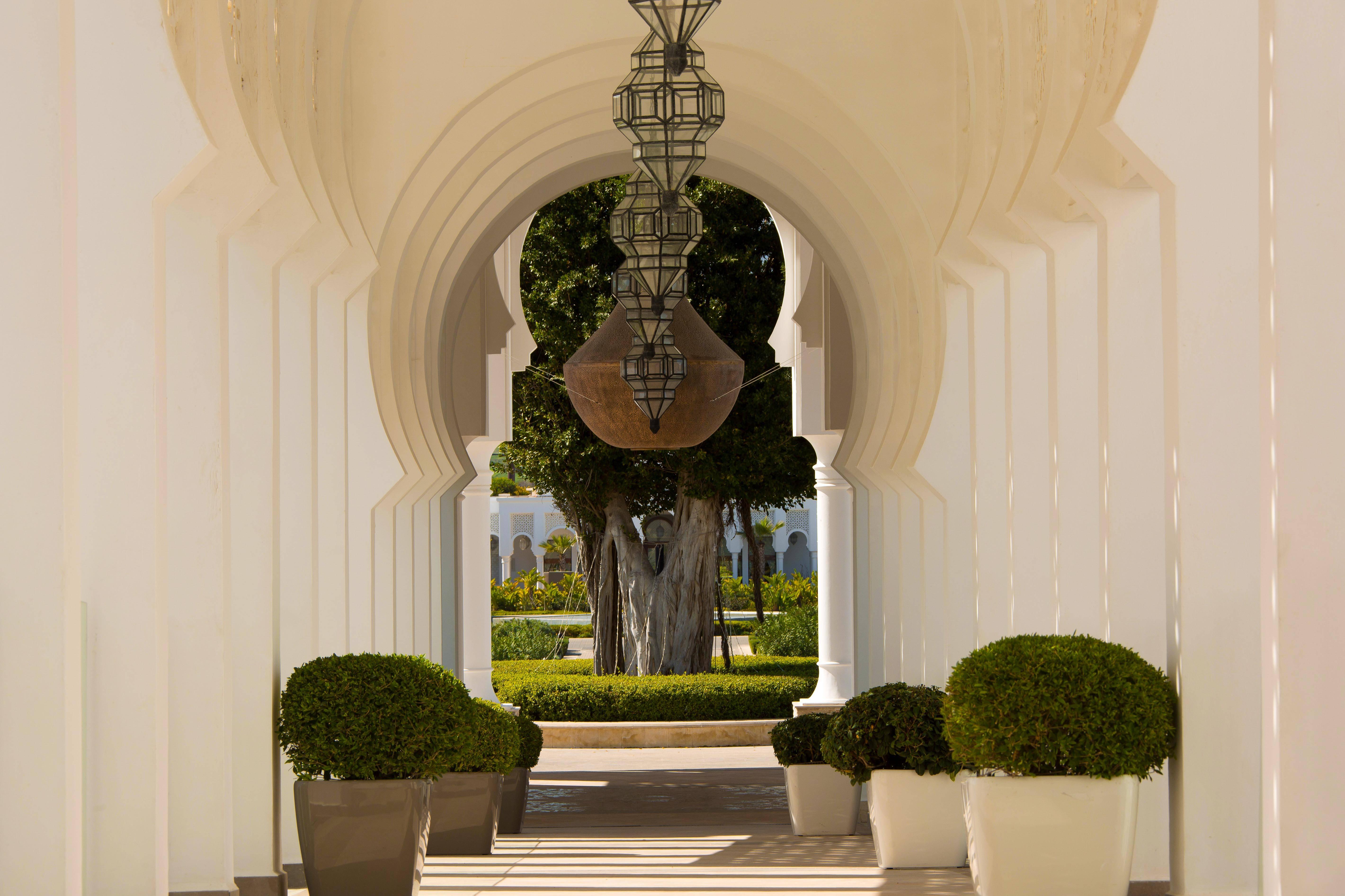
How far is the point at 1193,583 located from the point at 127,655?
400cm

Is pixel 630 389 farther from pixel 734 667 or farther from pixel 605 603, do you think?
pixel 605 603

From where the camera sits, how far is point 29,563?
147 inches

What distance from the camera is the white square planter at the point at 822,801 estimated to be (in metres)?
8.95

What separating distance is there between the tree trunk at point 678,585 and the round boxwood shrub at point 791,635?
311 cm

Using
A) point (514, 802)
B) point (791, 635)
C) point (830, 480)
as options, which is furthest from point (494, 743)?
point (791, 635)

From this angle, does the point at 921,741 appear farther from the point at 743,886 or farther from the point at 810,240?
the point at 810,240

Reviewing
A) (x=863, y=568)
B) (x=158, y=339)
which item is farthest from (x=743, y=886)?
(x=863, y=568)

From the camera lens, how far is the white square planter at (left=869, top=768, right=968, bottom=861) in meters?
7.09

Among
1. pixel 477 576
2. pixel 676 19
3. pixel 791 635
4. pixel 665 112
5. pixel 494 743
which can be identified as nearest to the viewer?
pixel 676 19

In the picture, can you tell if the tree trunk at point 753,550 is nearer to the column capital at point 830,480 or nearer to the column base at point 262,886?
the column capital at point 830,480

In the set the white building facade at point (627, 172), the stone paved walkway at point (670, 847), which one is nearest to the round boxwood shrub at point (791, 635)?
the stone paved walkway at point (670, 847)

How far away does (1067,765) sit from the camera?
498 cm

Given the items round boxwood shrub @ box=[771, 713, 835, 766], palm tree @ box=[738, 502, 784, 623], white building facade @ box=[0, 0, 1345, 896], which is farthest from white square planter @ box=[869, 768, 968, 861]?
palm tree @ box=[738, 502, 784, 623]

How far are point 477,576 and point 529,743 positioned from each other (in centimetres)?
525
